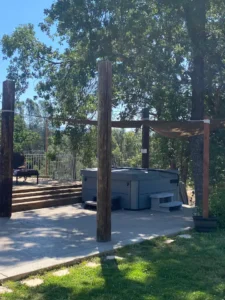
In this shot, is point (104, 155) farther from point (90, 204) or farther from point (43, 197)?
point (43, 197)

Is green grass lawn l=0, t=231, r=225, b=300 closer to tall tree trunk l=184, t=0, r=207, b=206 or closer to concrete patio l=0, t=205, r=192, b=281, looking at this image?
concrete patio l=0, t=205, r=192, b=281

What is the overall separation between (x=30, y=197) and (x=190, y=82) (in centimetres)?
518

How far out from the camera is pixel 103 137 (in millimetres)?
6238

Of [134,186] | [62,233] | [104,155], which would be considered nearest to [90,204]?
[134,186]

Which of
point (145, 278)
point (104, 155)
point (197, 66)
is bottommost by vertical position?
point (145, 278)

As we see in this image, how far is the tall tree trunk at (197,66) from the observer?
9.70m

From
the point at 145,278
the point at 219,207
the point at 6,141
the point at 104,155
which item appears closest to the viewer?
the point at 145,278

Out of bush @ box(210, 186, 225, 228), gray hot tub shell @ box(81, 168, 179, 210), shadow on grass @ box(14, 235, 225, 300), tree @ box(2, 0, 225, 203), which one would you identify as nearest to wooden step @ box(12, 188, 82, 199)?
gray hot tub shell @ box(81, 168, 179, 210)

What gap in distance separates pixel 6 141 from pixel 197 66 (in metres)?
5.33

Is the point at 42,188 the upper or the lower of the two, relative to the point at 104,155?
lower

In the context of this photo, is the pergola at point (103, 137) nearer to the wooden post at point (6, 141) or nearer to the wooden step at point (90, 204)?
the wooden post at point (6, 141)

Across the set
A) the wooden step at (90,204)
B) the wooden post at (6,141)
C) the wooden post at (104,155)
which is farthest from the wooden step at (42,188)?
the wooden post at (104,155)

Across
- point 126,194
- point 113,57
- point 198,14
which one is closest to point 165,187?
point 126,194

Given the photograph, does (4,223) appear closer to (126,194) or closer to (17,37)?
(126,194)
